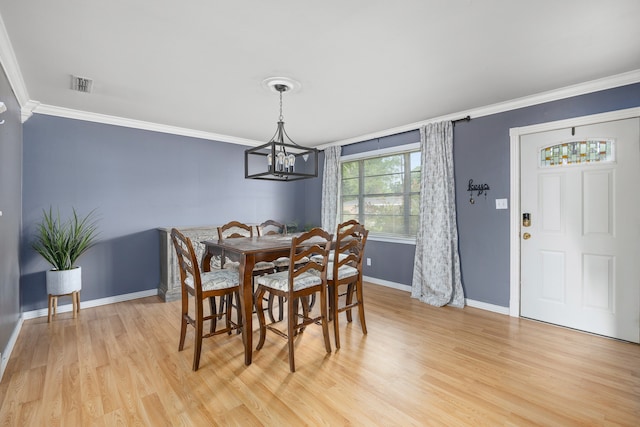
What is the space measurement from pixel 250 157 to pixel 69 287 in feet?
9.83

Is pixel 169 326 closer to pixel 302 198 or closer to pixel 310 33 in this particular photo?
pixel 310 33

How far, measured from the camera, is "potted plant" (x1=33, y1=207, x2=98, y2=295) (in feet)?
10.3

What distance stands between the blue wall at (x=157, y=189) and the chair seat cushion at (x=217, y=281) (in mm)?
2049

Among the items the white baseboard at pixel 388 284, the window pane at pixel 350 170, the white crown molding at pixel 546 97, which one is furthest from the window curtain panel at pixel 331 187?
the white crown molding at pixel 546 97

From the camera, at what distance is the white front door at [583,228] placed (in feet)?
8.84

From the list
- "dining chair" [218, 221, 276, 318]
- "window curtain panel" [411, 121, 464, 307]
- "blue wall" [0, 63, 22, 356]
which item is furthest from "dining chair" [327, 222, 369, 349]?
"blue wall" [0, 63, 22, 356]

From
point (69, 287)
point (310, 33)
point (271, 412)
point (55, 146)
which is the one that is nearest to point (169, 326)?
point (69, 287)

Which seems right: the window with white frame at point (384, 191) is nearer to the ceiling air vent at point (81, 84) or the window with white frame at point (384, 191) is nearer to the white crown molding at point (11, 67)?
the ceiling air vent at point (81, 84)

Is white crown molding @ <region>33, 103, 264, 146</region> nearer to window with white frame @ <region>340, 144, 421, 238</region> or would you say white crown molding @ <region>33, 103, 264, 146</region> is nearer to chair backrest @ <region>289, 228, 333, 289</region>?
window with white frame @ <region>340, 144, 421, 238</region>

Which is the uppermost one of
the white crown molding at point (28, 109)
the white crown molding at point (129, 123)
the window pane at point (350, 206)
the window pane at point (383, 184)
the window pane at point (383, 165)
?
the white crown molding at point (129, 123)

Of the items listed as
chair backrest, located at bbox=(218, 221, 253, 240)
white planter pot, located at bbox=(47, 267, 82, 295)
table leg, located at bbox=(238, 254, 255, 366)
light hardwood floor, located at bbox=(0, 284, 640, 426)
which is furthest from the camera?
chair backrest, located at bbox=(218, 221, 253, 240)

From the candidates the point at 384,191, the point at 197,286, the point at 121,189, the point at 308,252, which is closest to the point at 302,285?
the point at 308,252

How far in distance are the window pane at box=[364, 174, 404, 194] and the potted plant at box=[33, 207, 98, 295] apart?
150 inches

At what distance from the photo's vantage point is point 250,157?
16.9 feet
